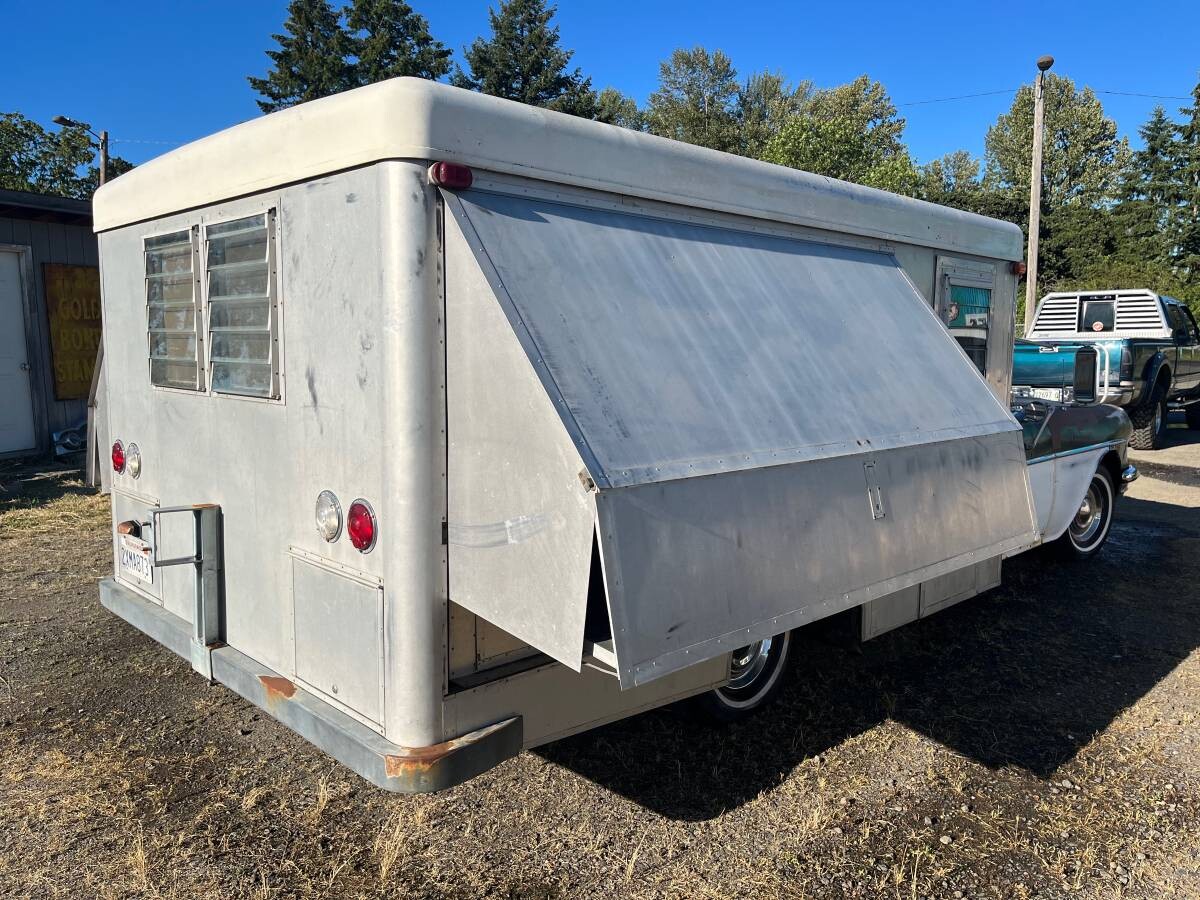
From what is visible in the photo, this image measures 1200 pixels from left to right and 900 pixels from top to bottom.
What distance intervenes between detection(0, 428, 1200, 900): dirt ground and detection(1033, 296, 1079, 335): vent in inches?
446

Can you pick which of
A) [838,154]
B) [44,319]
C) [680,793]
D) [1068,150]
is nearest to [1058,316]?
[680,793]

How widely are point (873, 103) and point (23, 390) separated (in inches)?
1919

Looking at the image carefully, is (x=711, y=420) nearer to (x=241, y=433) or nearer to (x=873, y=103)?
(x=241, y=433)

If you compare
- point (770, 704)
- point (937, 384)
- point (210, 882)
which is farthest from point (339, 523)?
point (937, 384)

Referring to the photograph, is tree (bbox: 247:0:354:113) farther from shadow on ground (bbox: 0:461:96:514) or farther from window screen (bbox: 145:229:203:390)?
window screen (bbox: 145:229:203:390)

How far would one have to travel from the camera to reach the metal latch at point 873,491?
3.08 m

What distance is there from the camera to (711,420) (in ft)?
8.80

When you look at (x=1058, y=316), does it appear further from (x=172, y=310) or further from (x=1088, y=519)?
(x=172, y=310)

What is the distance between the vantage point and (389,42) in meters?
35.8

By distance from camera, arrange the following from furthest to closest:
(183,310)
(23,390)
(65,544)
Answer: (23,390)
(65,544)
(183,310)

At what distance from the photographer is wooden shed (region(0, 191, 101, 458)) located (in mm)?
10383

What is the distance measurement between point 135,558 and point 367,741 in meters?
1.79

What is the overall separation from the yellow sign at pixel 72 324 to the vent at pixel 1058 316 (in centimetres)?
1426

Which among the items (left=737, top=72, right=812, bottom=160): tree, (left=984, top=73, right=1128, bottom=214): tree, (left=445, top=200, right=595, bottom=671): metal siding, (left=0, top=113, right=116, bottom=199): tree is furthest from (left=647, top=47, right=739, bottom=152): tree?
(left=445, top=200, right=595, bottom=671): metal siding
